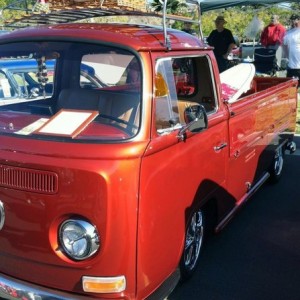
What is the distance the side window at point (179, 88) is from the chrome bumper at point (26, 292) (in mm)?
1097

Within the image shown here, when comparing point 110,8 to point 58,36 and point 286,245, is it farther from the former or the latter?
point 286,245

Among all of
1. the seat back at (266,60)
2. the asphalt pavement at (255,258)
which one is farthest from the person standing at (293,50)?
the asphalt pavement at (255,258)

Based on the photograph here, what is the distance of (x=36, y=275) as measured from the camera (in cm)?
260

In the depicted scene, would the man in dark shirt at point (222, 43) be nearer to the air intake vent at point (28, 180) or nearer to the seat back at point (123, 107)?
the seat back at point (123, 107)

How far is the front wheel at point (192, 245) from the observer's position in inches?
132

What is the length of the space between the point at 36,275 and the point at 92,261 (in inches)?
15.8

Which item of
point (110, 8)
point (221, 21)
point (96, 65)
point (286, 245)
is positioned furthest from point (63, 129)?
point (221, 21)

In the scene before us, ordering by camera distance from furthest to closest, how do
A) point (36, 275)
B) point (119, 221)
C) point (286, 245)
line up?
1. point (286, 245)
2. point (36, 275)
3. point (119, 221)

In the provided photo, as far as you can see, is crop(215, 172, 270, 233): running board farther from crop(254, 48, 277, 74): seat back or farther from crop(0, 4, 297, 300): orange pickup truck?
crop(254, 48, 277, 74): seat back

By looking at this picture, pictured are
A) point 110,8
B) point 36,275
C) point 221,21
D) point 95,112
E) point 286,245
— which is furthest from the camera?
point 221,21

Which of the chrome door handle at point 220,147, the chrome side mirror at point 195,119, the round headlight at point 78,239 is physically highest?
the chrome side mirror at point 195,119

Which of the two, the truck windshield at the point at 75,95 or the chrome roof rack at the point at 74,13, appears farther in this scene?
the chrome roof rack at the point at 74,13

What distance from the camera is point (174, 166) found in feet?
9.29

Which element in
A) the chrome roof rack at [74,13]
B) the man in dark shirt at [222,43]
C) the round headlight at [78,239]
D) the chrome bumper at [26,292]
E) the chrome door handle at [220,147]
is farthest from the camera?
the man in dark shirt at [222,43]
